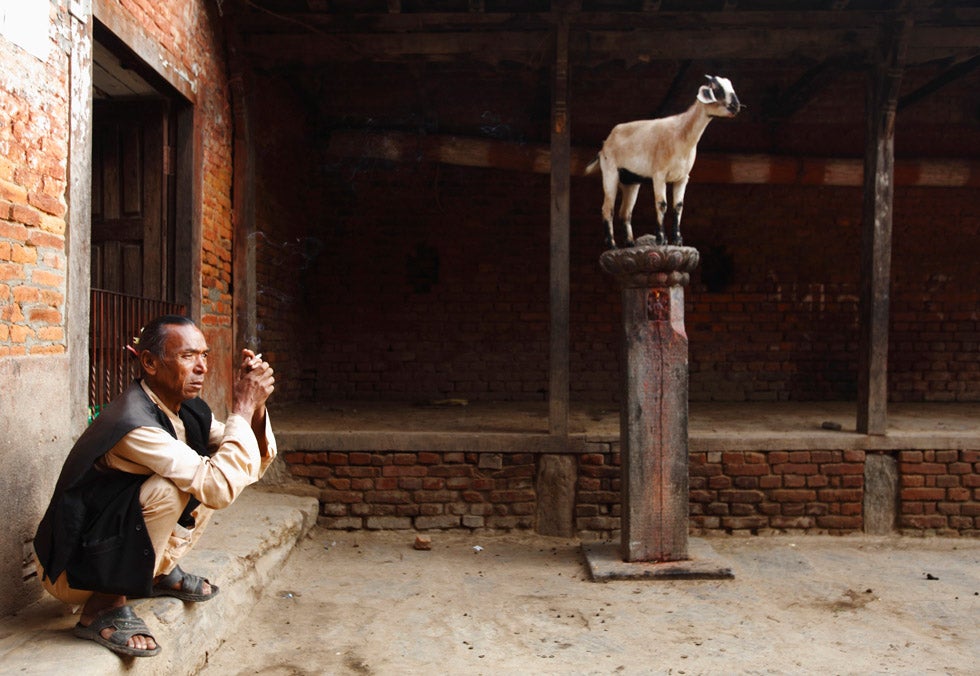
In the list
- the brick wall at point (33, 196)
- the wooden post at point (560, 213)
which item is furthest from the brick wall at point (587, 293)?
the brick wall at point (33, 196)

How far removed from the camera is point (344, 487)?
582 cm

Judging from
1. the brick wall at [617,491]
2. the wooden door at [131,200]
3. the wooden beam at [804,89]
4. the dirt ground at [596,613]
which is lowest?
the dirt ground at [596,613]

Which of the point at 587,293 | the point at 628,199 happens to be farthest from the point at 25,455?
the point at 587,293

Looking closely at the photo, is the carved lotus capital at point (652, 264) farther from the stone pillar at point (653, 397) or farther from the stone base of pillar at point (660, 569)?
the stone base of pillar at point (660, 569)

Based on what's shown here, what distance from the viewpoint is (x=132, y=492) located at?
2.74 meters

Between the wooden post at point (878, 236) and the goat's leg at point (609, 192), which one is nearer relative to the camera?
the goat's leg at point (609, 192)

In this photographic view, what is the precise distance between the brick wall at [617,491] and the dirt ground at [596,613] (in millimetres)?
224

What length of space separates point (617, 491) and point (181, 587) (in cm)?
336

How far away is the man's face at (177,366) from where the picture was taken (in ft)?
9.48

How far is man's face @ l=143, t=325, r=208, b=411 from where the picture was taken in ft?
Result: 9.48

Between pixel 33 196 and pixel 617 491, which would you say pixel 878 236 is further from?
pixel 33 196

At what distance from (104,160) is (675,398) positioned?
3.97 metres

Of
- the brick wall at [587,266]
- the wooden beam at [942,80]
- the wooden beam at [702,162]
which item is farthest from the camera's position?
the brick wall at [587,266]

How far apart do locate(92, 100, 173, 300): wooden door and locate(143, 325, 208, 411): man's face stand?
2.46m
